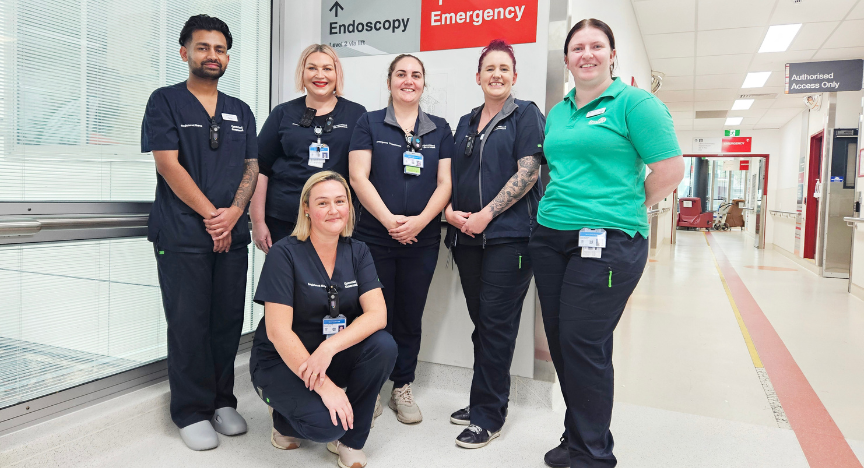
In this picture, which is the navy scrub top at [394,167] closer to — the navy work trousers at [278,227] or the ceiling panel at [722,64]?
the navy work trousers at [278,227]

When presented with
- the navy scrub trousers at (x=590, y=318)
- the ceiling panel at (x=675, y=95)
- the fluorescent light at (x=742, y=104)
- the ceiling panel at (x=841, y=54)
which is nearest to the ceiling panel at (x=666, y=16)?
the ceiling panel at (x=841, y=54)

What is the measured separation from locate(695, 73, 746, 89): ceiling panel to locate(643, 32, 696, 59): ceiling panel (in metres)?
1.44

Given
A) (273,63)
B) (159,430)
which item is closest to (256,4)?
(273,63)

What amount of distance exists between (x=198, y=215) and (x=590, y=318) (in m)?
1.51

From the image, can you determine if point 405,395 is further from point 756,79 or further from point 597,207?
point 756,79

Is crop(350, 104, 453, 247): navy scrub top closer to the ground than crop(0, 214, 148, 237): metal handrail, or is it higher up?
higher up

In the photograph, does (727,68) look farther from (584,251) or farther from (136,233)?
(136,233)

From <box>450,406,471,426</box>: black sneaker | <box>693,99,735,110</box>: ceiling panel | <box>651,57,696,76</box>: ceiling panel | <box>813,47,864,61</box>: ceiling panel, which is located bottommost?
<box>450,406,471,426</box>: black sneaker

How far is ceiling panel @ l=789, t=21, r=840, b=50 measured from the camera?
576cm

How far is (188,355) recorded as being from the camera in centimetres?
211

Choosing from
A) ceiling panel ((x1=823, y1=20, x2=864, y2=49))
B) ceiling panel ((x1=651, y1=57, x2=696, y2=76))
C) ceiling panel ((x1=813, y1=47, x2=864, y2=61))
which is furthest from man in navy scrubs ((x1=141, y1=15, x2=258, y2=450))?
ceiling panel ((x1=813, y1=47, x2=864, y2=61))

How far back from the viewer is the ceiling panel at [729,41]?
604cm

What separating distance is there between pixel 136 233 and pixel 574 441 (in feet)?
6.40

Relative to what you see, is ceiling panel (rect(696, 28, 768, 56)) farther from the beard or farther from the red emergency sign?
the beard
